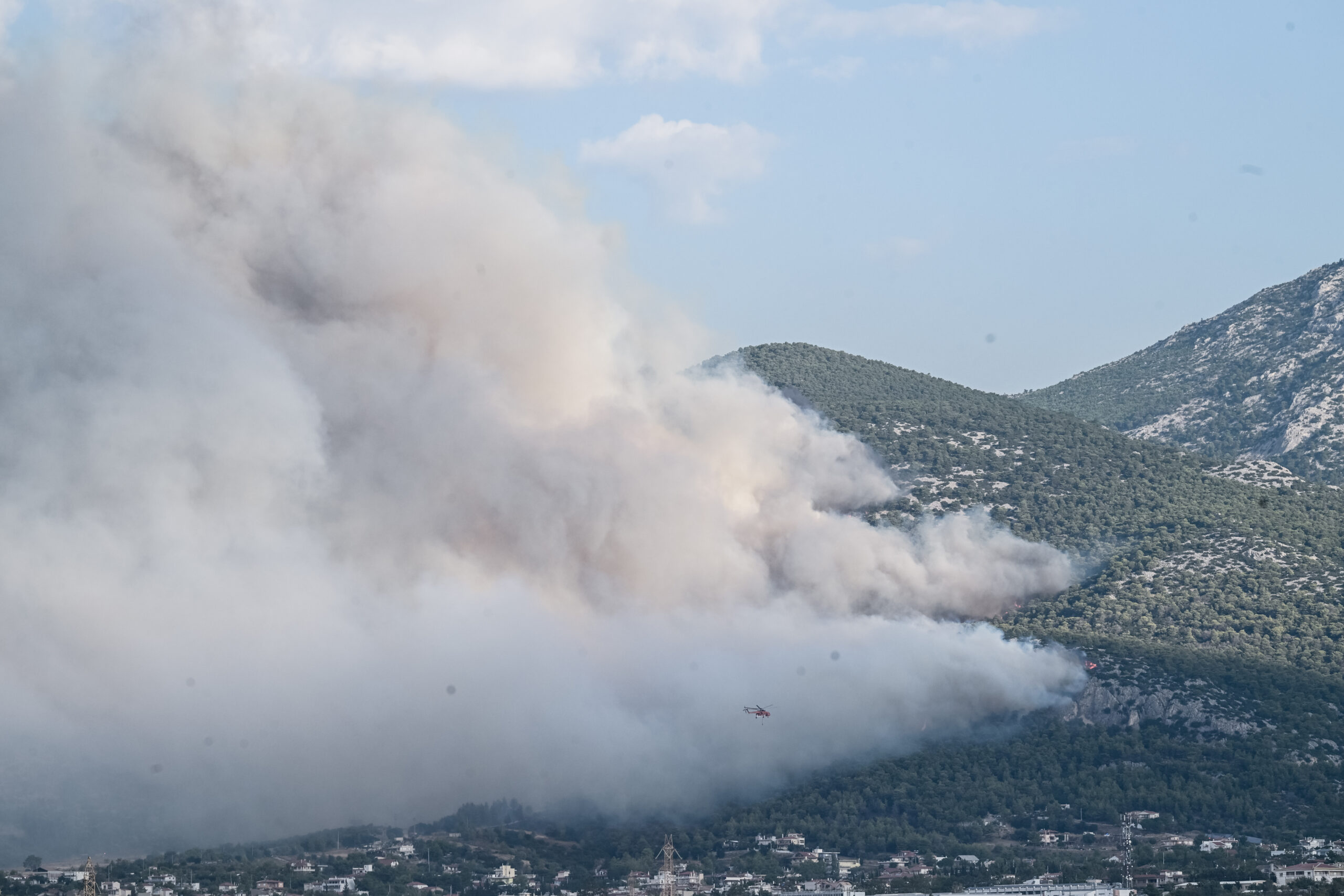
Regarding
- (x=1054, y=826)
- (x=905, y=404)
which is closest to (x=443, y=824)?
(x=1054, y=826)

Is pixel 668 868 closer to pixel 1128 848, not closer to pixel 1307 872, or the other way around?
pixel 1128 848

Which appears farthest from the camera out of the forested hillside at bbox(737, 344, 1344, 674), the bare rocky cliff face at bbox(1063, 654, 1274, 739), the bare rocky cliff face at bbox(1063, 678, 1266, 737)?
the forested hillside at bbox(737, 344, 1344, 674)

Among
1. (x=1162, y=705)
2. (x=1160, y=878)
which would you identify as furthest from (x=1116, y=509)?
(x=1160, y=878)

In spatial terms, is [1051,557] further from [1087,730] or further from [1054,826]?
[1054,826]

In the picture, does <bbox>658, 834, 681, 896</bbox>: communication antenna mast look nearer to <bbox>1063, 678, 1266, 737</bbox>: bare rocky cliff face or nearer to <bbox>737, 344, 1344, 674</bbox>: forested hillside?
<bbox>1063, 678, 1266, 737</bbox>: bare rocky cliff face

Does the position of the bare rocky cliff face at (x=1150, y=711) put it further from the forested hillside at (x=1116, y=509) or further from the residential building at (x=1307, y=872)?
the residential building at (x=1307, y=872)

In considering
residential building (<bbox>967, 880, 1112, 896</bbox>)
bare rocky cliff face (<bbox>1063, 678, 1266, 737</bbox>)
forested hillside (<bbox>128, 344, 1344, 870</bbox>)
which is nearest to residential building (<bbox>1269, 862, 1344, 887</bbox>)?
forested hillside (<bbox>128, 344, 1344, 870</bbox>)
